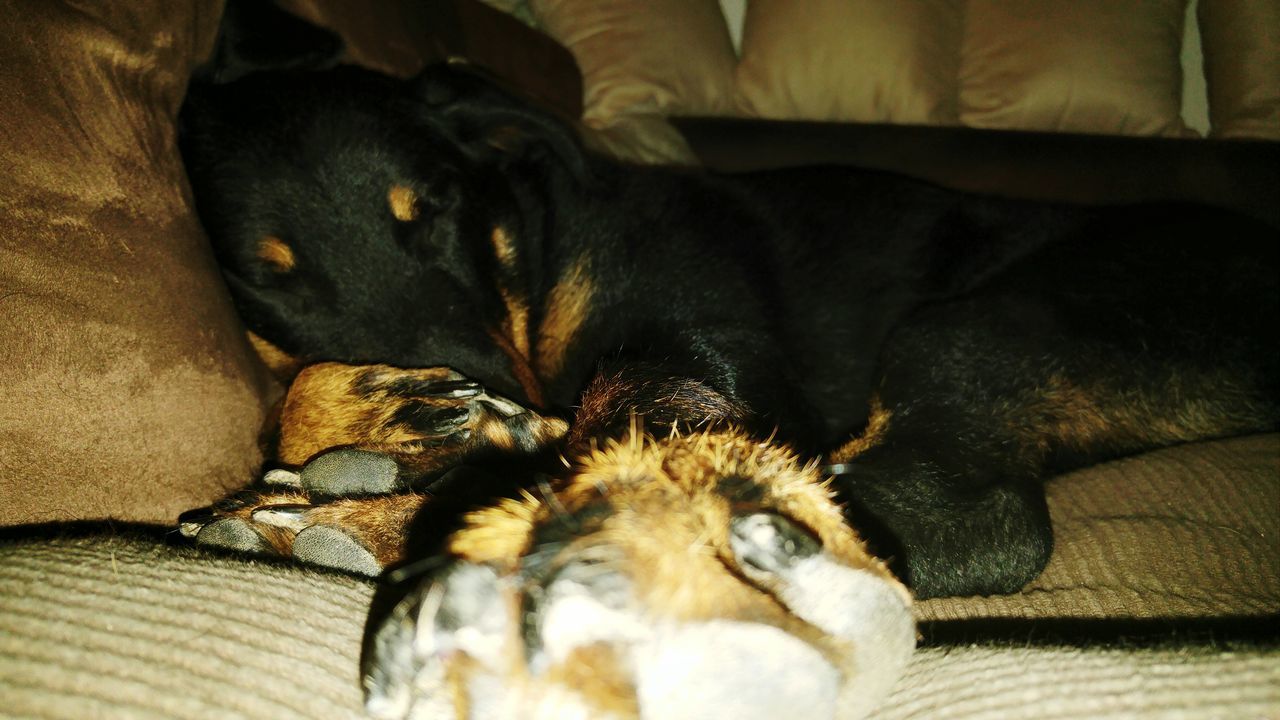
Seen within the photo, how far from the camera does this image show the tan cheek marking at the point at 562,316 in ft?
7.70

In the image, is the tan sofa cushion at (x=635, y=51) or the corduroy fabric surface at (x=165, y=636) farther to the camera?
the tan sofa cushion at (x=635, y=51)

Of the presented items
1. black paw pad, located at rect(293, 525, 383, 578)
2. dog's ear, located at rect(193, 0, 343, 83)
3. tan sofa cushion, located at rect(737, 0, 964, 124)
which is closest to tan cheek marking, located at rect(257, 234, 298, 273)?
dog's ear, located at rect(193, 0, 343, 83)

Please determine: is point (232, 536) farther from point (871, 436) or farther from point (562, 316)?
point (871, 436)

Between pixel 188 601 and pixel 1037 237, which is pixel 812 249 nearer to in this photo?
pixel 1037 237

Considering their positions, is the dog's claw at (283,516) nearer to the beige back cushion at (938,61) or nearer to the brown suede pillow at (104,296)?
the brown suede pillow at (104,296)

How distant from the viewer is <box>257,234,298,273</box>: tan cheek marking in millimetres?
2092

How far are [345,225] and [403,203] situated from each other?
0.18 m

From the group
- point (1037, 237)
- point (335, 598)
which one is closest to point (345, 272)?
point (335, 598)

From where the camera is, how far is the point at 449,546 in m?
0.87

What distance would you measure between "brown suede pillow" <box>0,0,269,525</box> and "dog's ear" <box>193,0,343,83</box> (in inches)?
15.8

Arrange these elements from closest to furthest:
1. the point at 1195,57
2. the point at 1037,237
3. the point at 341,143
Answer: the point at 341,143 → the point at 1037,237 → the point at 1195,57

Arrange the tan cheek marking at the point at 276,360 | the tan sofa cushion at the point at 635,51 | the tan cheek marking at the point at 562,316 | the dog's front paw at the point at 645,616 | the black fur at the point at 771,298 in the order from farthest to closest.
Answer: the tan sofa cushion at the point at 635,51 < the tan cheek marking at the point at 562,316 < the tan cheek marking at the point at 276,360 < the black fur at the point at 771,298 < the dog's front paw at the point at 645,616

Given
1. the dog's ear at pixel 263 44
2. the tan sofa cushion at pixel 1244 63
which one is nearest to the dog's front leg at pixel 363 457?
the dog's ear at pixel 263 44

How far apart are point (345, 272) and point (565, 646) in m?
1.74
